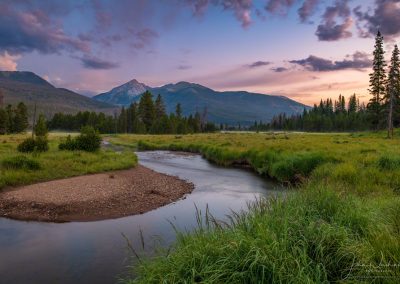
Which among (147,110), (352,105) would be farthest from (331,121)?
(147,110)

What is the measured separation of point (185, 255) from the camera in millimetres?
6027

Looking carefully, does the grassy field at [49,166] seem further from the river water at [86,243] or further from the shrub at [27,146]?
the river water at [86,243]

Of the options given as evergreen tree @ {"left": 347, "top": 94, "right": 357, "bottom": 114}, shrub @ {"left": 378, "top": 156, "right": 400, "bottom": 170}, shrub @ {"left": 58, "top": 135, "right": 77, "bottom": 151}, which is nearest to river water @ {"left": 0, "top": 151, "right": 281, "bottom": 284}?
shrub @ {"left": 378, "top": 156, "right": 400, "bottom": 170}

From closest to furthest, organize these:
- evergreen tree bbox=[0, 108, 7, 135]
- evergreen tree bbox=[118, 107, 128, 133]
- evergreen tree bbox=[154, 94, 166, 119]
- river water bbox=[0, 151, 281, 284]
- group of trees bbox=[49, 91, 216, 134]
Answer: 1. river water bbox=[0, 151, 281, 284]
2. evergreen tree bbox=[0, 108, 7, 135]
3. group of trees bbox=[49, 91, 216, 134]
4. evergreen tree bbox=[154, 94, 166, 119]
5. evergreen tree bbox=[118, 107, 128, 133]

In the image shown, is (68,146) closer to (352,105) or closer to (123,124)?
(123,124)

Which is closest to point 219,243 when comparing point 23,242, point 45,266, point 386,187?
point 45,266

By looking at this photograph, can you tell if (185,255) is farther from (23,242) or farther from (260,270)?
(23,242)

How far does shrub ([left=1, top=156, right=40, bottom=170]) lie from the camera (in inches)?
900

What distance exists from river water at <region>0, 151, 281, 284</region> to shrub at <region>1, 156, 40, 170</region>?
9742 millimetres

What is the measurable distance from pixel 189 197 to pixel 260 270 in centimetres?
1415

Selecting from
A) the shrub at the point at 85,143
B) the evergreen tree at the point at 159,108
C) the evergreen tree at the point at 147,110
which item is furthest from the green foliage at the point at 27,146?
the evergreen tree at the point at 159,108

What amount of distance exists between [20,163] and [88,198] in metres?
9.52

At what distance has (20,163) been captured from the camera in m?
23.4

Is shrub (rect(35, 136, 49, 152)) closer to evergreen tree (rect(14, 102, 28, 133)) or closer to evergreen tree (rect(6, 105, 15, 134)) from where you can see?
evergreen tree (rect(6, 105, 15, 134))
